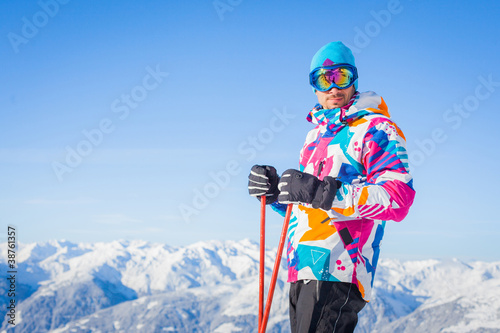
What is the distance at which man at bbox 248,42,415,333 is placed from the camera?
3.18m

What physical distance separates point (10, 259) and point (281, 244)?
17353 mm

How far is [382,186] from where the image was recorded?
10.3ft

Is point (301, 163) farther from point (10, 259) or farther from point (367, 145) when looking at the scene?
point (10, 259)

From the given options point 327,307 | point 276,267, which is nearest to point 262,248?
point 276,267

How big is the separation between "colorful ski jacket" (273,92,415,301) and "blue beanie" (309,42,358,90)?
440 mm

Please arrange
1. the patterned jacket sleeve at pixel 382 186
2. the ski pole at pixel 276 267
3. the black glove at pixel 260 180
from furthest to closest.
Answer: the black glove at pixel 260 180 → the ski pole at pixel 276 267 → the patterned jacket sleeve at pixel 382 186

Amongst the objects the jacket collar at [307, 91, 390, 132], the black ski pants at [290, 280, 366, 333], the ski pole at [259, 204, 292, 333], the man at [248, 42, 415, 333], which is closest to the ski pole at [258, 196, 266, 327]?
the ski pole at [259, 204, 292, 333]

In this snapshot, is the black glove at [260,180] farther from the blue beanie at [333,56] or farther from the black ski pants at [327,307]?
the blue beanie at [333,56]

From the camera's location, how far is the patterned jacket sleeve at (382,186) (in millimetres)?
3125

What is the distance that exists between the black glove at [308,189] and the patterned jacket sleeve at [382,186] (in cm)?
8

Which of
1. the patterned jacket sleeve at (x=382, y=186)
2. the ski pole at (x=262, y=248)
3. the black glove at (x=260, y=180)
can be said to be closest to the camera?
the patterned jacket sleeve at (x=382, y=186)

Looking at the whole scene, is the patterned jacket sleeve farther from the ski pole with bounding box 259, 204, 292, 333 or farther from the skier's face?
the skier's face

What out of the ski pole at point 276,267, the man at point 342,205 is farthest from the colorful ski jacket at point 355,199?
the ski pole at point 276,267

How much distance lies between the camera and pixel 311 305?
11.0 ft
